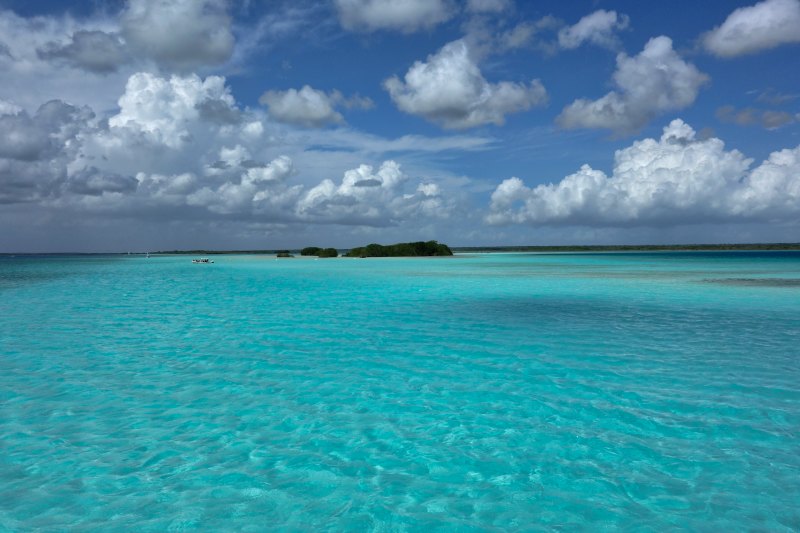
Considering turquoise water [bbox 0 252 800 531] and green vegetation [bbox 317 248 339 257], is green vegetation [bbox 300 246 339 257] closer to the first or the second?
green vegetation [bbox 317 248 339 257]

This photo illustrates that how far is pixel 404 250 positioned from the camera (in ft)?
508

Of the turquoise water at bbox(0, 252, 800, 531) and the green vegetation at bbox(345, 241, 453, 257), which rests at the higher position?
the green vegetation at bbox(345, 241, 453, 257)

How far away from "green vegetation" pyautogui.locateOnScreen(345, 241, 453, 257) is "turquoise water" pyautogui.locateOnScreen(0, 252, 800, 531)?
133 meters

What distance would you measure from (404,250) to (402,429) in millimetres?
145163

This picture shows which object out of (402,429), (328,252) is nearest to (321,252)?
(328,252)

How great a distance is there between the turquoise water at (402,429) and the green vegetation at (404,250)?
436ft

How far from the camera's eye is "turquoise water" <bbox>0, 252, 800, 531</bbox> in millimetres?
6918

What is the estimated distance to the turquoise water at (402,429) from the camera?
692cm

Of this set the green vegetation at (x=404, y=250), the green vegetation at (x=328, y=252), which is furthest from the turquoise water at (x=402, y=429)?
the green vegetation at (x=328, y=252)

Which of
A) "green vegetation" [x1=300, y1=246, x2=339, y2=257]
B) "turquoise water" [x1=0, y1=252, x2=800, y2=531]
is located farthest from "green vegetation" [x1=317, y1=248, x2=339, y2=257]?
"turquoise water" [x1=0, y1=252, x2=800, y2=531]

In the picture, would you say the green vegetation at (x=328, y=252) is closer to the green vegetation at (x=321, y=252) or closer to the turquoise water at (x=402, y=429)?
the green vegetation at (x=321, y=252)

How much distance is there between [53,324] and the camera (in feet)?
77.6

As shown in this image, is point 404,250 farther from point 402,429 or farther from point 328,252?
point 402,429

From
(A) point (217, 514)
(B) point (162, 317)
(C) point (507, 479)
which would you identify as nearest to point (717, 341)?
(C) point (507, 479)
